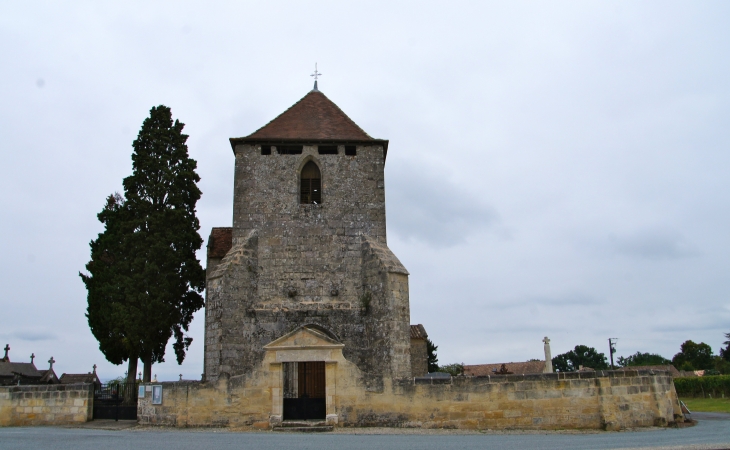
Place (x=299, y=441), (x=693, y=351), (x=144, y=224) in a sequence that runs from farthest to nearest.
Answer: (x=693, y=351) → (x=144, y=224) → (x=299, y=441)

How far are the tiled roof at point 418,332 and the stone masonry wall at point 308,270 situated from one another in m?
11.2

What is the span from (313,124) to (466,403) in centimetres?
1112

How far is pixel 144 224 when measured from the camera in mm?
19328

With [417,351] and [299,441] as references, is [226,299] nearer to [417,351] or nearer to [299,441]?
[299,441]

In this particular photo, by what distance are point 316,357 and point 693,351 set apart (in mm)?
74741

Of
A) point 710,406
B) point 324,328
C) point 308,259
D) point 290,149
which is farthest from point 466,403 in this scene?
point 710,406

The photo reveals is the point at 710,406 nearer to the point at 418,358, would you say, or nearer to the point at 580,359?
the point at 418,358

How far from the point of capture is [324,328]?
16.4 m

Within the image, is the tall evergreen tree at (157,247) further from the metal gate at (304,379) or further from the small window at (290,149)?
the metal gate at (304,379)

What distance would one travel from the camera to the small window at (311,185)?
1850 cm

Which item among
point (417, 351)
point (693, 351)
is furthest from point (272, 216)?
point (693, 351)

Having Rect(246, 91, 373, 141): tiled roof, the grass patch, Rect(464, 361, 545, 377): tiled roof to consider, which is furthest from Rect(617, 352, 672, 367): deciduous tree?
Rect(246, 91, 373, 141): tiled roof

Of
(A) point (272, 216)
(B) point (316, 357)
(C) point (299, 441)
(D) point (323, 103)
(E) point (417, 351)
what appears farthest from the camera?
(E) point (417, 351)

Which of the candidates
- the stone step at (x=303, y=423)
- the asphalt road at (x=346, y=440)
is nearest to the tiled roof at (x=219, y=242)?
the asphalt road at (x=346, y=440)
